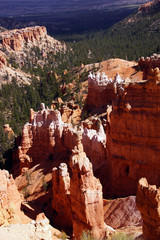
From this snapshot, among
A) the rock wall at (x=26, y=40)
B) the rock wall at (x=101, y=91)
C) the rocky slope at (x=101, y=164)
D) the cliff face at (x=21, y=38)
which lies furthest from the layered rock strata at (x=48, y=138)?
the cliff face at (x=21, y=38)

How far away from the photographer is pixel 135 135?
1900 centimetres

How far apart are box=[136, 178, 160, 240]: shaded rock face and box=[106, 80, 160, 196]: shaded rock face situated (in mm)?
7378

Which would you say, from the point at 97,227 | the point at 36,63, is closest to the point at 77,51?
the point at 36,63

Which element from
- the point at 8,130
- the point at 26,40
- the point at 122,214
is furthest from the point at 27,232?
the point at 26,40

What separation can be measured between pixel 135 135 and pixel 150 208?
857 cm

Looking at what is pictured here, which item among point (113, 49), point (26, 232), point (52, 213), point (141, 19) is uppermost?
point (141, 19)

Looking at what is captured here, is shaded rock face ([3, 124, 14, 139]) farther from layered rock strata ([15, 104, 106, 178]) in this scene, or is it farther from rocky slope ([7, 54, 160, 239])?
rocky slope ([7, 54, 160, 239])

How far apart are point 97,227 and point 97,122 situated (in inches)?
803

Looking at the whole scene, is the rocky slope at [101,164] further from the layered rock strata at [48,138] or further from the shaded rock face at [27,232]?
the shaded rock face at [27,232]

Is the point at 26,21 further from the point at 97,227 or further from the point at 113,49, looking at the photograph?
the point at 97,227

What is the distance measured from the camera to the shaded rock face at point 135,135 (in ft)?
59.5

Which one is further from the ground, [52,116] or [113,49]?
[113,49]

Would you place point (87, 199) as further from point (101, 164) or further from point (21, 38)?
point (21, 38)

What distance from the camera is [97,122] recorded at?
3434cm
